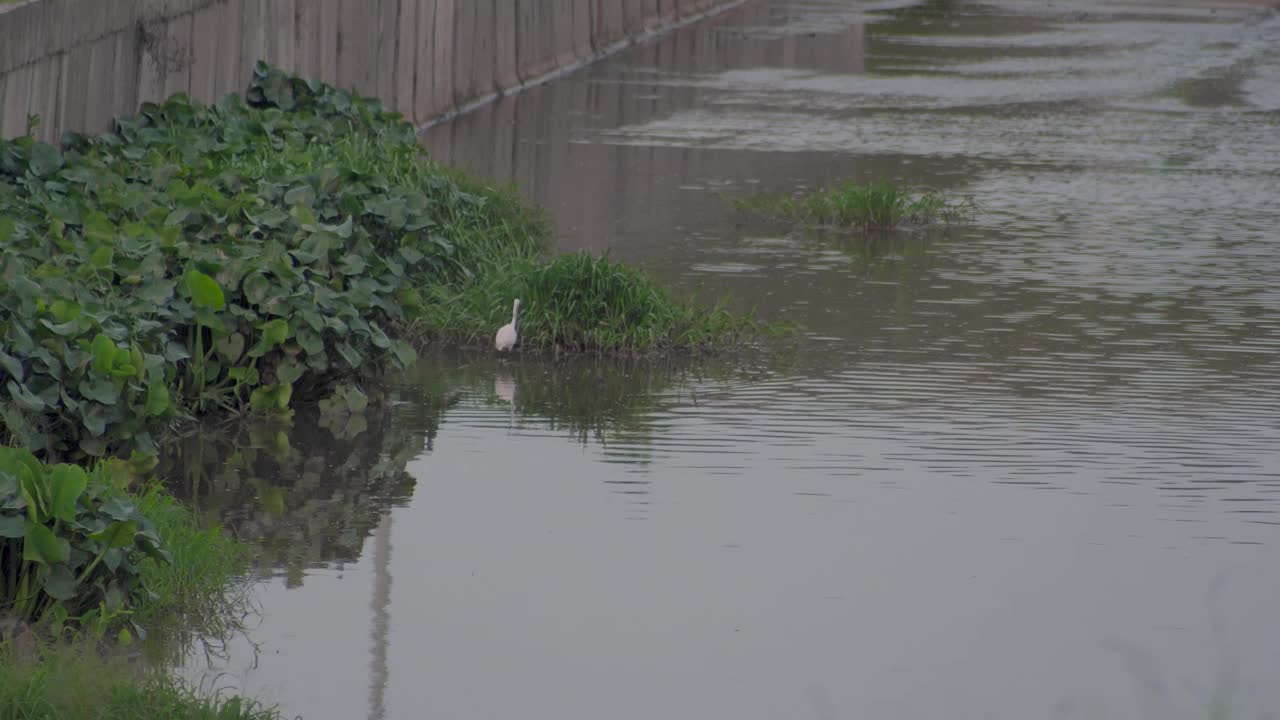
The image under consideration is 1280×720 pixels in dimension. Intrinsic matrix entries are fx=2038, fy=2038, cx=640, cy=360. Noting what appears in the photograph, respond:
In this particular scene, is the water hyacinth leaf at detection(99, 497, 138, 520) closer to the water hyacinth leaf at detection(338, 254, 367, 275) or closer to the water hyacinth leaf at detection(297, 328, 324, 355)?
the water hyacinth leaf at detection(297, 328, 324, 355)

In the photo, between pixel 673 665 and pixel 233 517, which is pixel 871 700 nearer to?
pixel 673 665

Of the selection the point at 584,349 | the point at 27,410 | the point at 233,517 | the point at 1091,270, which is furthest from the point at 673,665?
the point at 1091,270

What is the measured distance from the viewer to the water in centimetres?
489

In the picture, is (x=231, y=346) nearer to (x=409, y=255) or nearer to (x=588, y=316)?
(x=409, y=255)

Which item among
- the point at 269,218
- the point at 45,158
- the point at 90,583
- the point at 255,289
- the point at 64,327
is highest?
the point at 45,158

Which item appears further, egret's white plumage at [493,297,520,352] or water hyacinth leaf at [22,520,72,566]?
egret's white plumage at [493,297,520,352]

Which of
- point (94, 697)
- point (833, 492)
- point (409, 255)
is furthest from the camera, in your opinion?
point (409, 255)

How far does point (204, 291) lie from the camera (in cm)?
674

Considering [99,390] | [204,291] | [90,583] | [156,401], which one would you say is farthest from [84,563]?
[204,291]

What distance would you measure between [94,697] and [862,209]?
7.23 m

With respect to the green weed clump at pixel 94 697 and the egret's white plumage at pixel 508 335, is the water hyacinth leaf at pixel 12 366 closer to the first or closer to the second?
the green weed clump at pixel 94 697

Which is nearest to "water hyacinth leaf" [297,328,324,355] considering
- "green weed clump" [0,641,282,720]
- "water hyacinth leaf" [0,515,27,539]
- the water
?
the water

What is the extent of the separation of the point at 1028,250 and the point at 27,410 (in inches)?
231

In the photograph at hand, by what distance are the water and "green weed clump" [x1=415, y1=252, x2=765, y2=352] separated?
173 millimetres
